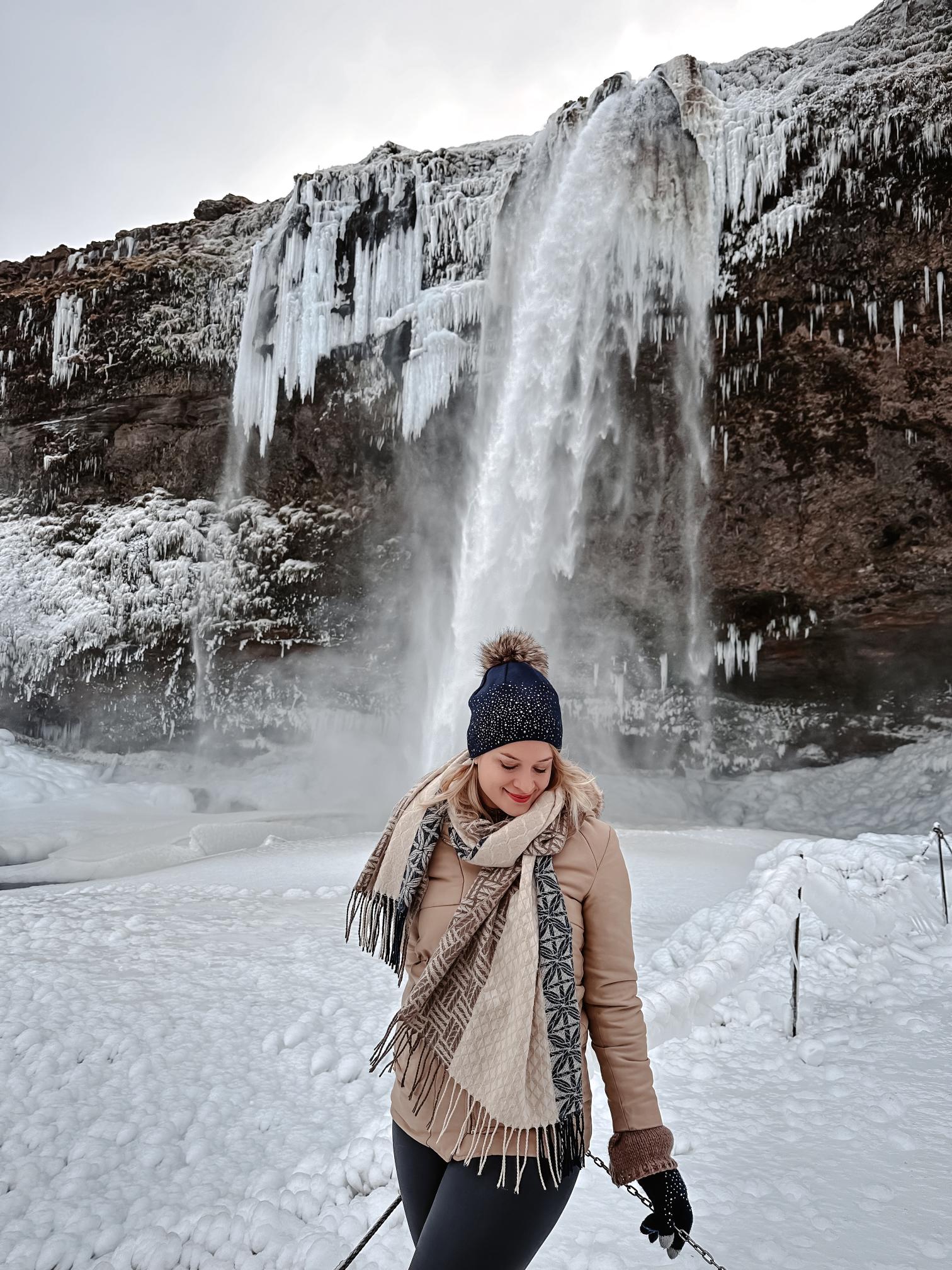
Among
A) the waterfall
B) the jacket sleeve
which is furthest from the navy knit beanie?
the waterfall

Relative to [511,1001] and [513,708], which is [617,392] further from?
[511,1001]

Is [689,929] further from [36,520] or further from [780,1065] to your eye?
[36,520]

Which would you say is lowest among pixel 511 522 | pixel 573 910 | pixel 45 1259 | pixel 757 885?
pixel 45 1259

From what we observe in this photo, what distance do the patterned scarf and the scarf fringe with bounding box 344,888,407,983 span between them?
57 mm

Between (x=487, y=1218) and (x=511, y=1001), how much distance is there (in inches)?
13.4

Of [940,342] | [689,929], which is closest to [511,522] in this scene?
[940,342]

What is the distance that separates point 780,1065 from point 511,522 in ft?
37.9

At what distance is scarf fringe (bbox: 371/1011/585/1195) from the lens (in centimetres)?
143

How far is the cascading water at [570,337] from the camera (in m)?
12.4

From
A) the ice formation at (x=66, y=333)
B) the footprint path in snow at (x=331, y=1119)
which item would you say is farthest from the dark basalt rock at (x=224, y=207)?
the footprint path in snow at (x=331, y=1119)

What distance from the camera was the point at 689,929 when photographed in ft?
17.5

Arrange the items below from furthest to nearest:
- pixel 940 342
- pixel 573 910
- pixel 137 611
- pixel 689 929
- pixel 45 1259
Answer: pixel 137 611, pixel 940 342, pixel 689 929, pixel 45 1259, pixel 573 910

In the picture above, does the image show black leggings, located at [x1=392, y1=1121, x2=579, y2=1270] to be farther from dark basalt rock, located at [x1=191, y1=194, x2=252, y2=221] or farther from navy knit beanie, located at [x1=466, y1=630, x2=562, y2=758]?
dark basalt rock, located at [x1=191, y1=194, x2=252, y2=221]

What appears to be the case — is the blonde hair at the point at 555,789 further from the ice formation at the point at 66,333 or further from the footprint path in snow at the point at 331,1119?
the ice formation at the point at 66,333
